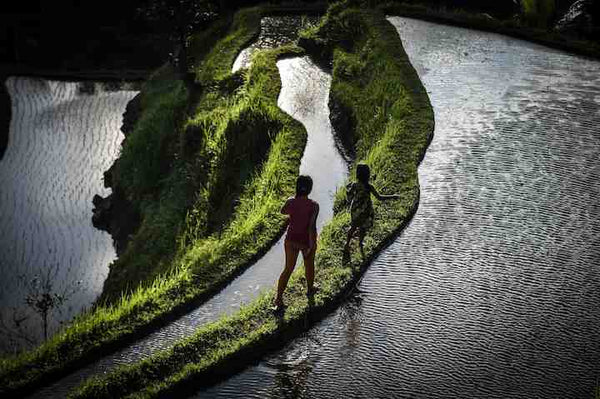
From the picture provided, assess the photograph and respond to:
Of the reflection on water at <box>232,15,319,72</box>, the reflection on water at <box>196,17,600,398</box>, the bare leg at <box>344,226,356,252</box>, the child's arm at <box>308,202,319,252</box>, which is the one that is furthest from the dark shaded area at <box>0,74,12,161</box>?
the child's arm at <box>308,202,319,252</box>

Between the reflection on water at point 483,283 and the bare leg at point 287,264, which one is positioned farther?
the bare leg at point 287,264

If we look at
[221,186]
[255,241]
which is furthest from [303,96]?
[255,241]

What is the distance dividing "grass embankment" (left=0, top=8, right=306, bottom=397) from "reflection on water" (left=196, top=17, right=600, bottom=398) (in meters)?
1.42

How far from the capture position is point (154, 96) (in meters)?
19.9

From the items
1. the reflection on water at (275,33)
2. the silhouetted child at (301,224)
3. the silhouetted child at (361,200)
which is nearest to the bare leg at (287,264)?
the silhouetted child at (301,224)

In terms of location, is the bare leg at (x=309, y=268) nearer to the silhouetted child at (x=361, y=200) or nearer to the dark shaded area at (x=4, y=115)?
the silhouetted child at (x=361, y=200)

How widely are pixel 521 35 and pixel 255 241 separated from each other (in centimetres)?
1036

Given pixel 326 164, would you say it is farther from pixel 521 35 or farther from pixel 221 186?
pixel 521 35

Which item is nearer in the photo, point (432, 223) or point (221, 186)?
point (432, 223)

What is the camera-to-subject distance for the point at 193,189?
14102 millimetres

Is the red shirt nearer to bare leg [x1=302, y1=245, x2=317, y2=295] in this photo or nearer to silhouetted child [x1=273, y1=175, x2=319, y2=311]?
silhouetted child [x1=273, y1=175, x2=319, y2=311]

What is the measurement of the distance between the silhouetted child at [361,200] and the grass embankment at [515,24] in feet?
30.2

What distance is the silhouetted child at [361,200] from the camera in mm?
8578

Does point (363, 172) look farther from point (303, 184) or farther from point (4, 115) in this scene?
point (4, 115)
